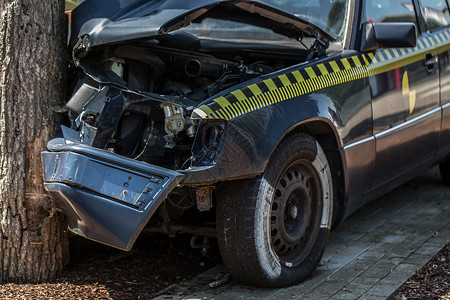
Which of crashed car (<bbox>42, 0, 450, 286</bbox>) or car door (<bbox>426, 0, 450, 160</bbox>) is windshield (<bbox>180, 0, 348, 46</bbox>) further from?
car door (<bbox>426, 0, 450, 160</bbox>)

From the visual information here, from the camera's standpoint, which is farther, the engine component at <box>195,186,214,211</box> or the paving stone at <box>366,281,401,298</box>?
Result: the paving stone at <box>366,281,401,298</box>

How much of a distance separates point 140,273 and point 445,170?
137 inches

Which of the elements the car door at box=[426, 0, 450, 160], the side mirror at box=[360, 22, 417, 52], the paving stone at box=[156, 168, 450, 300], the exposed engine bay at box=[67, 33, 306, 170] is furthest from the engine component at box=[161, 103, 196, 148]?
the car door at box=[426, 0, 450, 160]

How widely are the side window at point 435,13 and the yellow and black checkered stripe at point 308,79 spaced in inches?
10.5

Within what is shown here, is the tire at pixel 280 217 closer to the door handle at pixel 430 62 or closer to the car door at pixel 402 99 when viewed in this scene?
the car door at pixel 402 99

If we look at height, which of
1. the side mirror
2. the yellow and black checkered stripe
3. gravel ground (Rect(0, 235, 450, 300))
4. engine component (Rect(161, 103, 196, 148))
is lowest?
gravel ground (Rect(0, 235, 450, 300))

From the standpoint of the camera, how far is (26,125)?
353cm

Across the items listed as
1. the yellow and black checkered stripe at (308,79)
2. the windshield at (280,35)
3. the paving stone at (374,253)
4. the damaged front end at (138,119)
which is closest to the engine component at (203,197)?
the damaged front end at (138,119)

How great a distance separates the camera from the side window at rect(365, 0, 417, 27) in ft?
13.9

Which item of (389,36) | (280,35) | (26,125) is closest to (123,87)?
(26,125)

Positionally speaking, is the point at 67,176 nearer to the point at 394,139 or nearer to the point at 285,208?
the point at 285,208

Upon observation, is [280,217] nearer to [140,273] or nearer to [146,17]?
[140,273]

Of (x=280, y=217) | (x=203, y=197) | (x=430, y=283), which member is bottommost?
(x=430, y=283)

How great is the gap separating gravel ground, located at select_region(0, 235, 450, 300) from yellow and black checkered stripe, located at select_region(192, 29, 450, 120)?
3.97 feet
